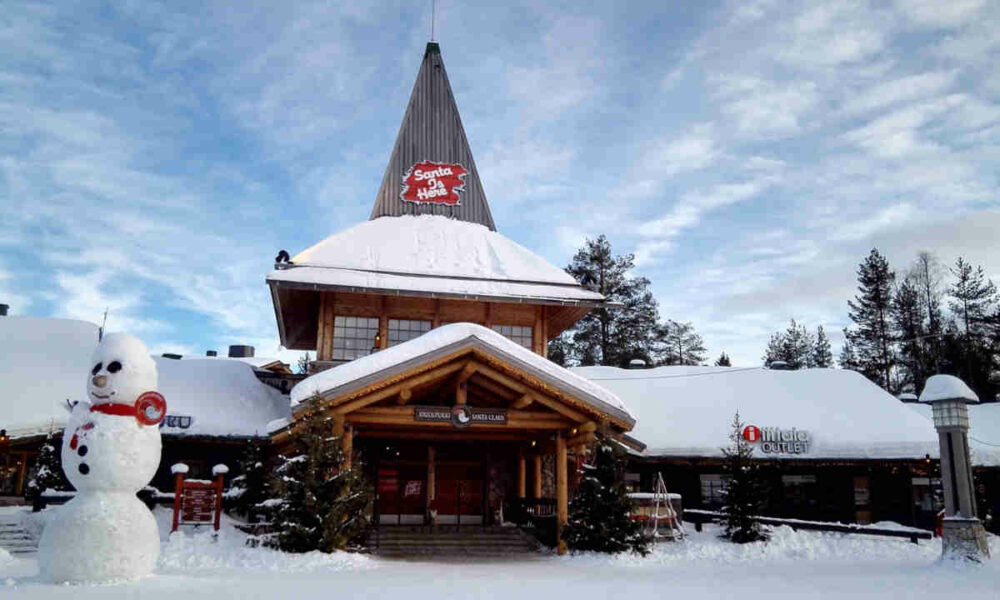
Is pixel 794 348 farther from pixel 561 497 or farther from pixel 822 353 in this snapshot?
pixel 561 497

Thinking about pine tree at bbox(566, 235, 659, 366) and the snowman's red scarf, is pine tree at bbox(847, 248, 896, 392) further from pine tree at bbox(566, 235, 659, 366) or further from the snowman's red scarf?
the snowman's red scarf

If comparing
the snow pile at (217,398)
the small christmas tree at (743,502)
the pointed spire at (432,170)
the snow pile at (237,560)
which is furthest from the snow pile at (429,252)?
the snow pile at (237,560)

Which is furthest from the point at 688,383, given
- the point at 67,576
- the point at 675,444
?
the point at 67,576

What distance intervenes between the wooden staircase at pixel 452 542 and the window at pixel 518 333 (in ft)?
18.7

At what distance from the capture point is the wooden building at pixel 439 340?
15.1 metres

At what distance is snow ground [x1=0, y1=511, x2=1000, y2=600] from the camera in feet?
32.1

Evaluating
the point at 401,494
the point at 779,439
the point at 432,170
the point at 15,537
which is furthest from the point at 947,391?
the point at 15,537

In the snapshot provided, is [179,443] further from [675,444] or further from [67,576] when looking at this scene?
[675,444]

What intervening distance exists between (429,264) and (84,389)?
10332mm

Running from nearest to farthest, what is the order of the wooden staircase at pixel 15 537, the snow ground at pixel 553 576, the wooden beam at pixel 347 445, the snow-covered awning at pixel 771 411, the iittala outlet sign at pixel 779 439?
1. the snow ground at pixel 553 576
2. the wooden beam at pixel 347 445
3. the wooden staircase at pixel 15 537
4. the snow-covered awning at pixel 771 411
5. the iittala outlet sign at pixel 779 439

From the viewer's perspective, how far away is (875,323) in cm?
4397

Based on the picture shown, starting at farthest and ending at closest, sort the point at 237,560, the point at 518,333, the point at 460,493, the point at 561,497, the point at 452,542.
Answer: the point at 518,333, the point at 460,493, the point at 452,542, the point at 561,497, the point at 237,560

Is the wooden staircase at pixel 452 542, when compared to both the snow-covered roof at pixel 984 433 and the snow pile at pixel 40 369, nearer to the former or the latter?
the snow pile at pixel 40 369

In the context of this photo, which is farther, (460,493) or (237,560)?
(460,493)
